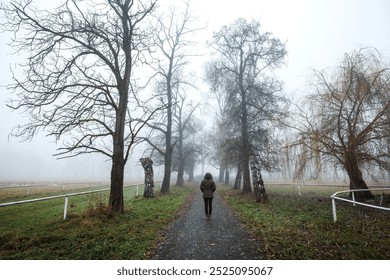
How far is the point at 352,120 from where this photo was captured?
11.8 meters

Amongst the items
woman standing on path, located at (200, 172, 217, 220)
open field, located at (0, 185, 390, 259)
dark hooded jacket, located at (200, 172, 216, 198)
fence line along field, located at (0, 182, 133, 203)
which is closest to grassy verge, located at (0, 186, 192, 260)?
open field, located at (0, 185, 390, 259)

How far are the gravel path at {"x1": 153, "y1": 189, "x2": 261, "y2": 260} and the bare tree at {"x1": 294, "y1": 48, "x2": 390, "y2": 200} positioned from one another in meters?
7.36

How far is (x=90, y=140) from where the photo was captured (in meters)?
8.77

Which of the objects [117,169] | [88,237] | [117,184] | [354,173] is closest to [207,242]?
[88,237]

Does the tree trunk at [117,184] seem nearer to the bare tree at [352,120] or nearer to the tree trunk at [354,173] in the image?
the bare tree at [352,120]

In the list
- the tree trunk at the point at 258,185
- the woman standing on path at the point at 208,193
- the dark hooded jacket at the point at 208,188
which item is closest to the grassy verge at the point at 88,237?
the woman standing on path at the point at 208,193

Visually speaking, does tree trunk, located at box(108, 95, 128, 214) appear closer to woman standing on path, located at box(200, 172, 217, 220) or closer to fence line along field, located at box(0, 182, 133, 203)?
woman standing on path, located at box(200, 172, 217, 220)

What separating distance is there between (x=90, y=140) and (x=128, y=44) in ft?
14.9

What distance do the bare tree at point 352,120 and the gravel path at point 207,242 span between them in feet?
24.2

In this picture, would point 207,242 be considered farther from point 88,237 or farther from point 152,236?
point 88,237

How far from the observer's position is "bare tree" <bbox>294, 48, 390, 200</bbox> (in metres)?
11.5

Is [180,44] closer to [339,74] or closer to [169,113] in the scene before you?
[169,113]

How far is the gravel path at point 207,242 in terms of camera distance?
5.05 m
